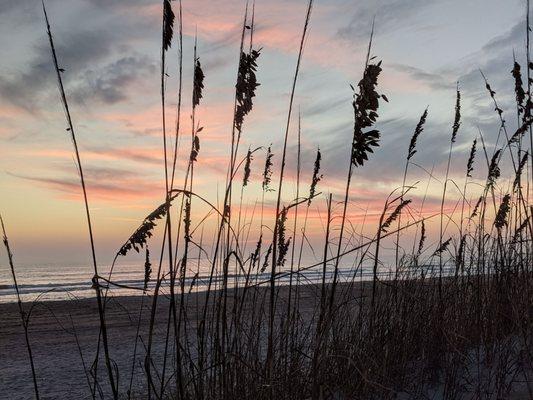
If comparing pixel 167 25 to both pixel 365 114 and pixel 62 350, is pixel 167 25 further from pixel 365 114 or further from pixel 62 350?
pixel 62 350

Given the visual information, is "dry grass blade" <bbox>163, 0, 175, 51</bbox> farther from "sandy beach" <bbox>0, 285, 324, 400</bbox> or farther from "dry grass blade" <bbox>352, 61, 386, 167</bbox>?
"sandy beach" <bbox>0, 285, 324, 400</bbox>

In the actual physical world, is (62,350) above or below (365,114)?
below

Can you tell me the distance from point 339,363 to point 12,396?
3.63 m

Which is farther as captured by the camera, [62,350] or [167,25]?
[62,350]

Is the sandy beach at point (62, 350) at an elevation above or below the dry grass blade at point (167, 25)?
below

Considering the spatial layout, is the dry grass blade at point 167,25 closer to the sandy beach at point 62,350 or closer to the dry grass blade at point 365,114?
the dry grass blade at point 365,114

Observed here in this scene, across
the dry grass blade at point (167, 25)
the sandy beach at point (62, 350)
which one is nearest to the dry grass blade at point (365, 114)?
the dry grass blade at point (167, 25)

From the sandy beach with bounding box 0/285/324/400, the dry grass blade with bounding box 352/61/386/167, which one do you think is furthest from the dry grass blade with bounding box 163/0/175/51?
the sandy beach with bounding box 0/285/324/400

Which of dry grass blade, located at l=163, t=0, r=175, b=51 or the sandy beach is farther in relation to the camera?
the sandy beach

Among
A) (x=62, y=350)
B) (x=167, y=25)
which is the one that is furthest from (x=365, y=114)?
(x=62, y=350)

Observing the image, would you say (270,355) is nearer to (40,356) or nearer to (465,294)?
(465,294)

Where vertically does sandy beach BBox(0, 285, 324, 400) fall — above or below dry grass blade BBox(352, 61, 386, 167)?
below

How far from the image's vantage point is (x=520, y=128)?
342 cm

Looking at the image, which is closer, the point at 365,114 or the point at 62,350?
the point at 365,114
